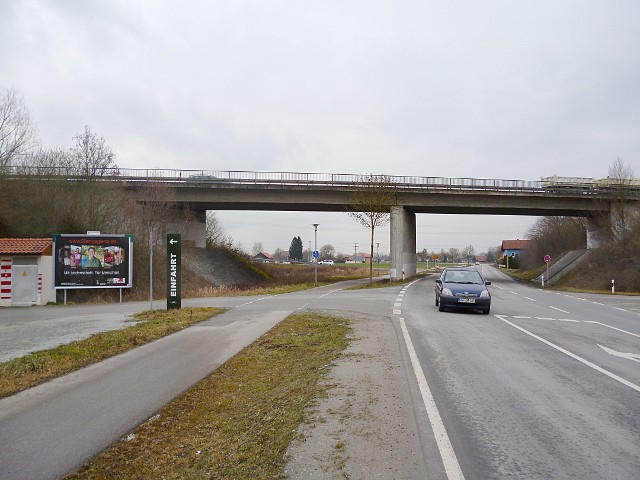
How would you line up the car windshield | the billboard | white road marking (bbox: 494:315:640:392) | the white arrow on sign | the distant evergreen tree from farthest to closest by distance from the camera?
1. the distant evergreen tree
2. the billboard
3. the car windshield
4. the white arrow on sign
5. white road marking (bbox: 494:315:640:392)

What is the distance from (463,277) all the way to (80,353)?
497 inches

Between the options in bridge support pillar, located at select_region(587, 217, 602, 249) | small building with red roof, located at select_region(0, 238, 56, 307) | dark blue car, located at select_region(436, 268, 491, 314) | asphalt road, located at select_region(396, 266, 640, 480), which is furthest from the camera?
bridge support pillar, located at select_region(587, 217, 602, 249)

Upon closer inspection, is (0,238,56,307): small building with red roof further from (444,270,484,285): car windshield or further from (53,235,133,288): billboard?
(444,270,484,285): car windshield

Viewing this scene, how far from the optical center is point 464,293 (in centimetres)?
1702

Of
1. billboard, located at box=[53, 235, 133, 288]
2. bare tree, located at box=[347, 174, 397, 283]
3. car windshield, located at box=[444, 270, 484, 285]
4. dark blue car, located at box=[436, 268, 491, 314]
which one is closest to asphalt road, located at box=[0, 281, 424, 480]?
dark blue car, located at box=[436, 268, 491, 314]

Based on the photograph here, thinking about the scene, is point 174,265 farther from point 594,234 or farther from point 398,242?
point 594,234

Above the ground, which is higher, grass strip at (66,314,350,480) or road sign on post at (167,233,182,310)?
road sign on post at (167,233,182,310)

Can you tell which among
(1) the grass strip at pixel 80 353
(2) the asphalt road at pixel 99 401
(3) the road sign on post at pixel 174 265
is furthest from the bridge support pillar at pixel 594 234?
(2) the asphalt road at pixel 99 401

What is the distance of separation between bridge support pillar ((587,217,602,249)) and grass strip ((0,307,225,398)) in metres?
43.3

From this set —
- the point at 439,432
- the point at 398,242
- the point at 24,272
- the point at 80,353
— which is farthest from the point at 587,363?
the point at 398,242

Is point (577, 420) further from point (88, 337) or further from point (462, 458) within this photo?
point (88, 337)

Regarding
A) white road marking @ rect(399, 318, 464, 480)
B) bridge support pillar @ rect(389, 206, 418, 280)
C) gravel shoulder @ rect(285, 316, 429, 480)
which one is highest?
bridge support pillar @ rect(389, 206, 418, 280)

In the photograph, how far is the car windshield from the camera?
1802 cm

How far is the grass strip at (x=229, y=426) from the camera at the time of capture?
468 centimetres
